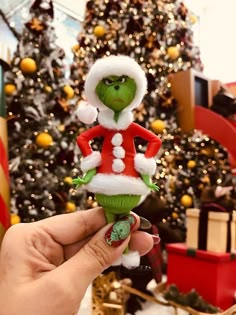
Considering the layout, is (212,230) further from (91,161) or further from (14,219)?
(91,161)

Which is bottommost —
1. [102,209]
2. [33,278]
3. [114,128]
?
[33,278]

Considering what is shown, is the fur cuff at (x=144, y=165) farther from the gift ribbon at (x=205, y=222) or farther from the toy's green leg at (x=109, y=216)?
the gift ribbon at (x=205, y=222)

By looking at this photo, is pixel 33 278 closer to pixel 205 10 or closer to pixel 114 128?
pixel 114 128

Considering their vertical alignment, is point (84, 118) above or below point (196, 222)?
above

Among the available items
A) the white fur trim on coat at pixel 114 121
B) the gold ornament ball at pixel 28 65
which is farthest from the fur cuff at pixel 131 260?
the gold ornament ball at pixel 28 65

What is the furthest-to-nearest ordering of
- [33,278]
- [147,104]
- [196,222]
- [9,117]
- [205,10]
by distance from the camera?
[205,10]
[147,104]
[9,117]
[196,222]
[33,278]

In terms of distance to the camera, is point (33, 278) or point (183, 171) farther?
point (183, 171)

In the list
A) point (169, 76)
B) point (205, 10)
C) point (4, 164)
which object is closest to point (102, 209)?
point (4, 164)
